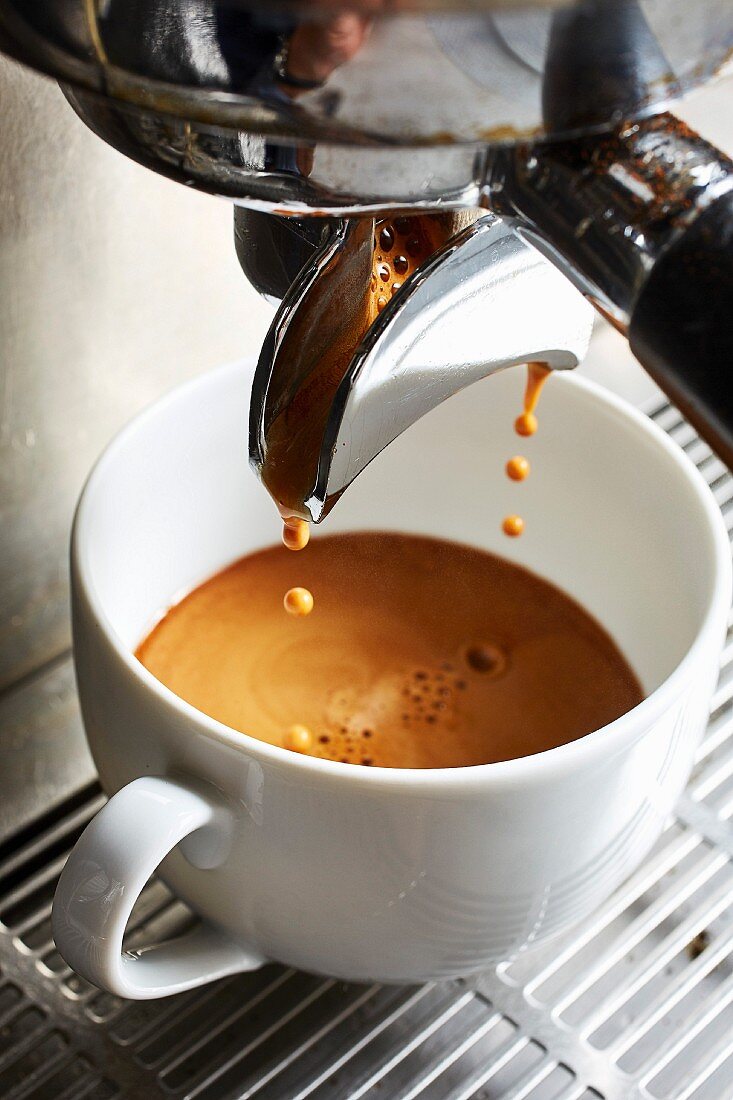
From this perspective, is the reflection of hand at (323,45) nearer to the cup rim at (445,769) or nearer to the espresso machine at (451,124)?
the espresso machine at (451,124)

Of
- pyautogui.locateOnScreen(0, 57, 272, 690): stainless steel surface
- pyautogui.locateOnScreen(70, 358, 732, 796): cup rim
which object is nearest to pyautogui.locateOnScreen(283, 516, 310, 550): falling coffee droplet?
pyautogui.locateOnScreen(70, 358, 732, 796): cup rim

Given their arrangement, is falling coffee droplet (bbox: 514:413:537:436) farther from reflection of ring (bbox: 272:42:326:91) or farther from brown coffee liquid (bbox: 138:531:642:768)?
reflection of ring (bbox: 272:42:326:91)

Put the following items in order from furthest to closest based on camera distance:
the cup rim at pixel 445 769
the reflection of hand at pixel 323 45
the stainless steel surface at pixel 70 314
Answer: the stainless steel surface at pixel 70 314, the cup rim at pixel 445 769, the reflection of hand at pixel 323 45

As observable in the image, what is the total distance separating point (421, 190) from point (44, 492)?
12.7 inches

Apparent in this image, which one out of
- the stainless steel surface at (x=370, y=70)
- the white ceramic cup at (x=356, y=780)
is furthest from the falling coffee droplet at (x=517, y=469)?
the stainless steel surface at (x=370, y=70)

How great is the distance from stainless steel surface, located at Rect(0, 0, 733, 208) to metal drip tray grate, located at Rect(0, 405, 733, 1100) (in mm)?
293

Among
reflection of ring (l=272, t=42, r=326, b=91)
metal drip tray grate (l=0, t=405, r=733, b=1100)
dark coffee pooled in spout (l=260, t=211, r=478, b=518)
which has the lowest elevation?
metal drip tray grate (l=0, t=405, r=733, b=1100)

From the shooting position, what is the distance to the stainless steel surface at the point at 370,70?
Result: 0.21m

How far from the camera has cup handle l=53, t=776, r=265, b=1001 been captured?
13.9 inches

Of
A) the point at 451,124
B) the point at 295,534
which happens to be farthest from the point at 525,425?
the point at 451,124

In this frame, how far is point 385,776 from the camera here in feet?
1.12

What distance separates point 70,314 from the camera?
50 cm

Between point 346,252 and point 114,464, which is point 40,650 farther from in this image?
point 346,252

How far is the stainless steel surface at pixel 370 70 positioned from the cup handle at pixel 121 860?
0.18 m
